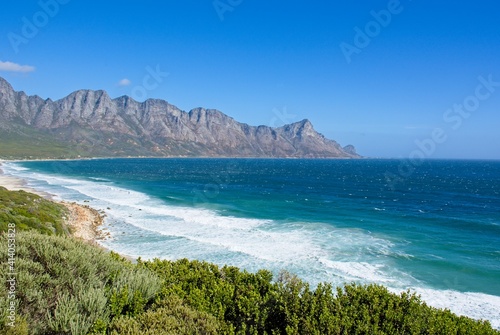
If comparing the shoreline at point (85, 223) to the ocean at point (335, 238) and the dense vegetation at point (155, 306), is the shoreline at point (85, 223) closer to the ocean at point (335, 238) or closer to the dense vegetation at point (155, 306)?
the ocean at point (335, 238)

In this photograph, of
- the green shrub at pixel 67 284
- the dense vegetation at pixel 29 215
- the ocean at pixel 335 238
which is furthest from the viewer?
the dense vegetation at pixel 29 215

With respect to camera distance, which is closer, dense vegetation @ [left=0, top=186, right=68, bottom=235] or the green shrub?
the green shrub

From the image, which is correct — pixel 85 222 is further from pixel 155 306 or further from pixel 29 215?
pixel 155 306

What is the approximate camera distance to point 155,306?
8773 millimetres

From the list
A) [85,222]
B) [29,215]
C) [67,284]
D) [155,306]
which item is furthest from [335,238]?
[67,284]

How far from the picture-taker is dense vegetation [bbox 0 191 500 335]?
7.62m

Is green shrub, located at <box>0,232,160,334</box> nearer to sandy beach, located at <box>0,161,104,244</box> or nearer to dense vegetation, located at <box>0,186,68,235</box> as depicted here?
dense vegetation, located at <box>0,186,68,235</box>

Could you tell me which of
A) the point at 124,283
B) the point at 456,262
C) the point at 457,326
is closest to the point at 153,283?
the point at 124,283

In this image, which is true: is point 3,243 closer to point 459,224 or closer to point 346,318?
point 346,318

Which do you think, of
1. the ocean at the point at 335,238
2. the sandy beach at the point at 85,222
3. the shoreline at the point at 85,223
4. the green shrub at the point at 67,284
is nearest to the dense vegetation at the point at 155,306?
the green shrub at the point at 67,284

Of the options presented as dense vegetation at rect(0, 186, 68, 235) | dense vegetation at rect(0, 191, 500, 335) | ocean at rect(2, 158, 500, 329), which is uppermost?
dense vegetation at rect(0, 191, 500, 335)

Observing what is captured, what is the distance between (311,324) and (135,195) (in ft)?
223

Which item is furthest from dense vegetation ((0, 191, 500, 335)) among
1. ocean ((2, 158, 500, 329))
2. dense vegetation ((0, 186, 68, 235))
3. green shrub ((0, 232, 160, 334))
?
dense vegetation ((0, 186, 68, 235))

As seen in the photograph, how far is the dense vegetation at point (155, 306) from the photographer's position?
7617mm
